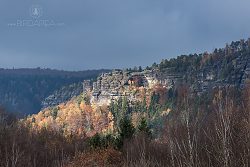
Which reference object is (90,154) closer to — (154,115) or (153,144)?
(153,144)

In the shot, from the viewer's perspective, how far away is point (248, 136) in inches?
381

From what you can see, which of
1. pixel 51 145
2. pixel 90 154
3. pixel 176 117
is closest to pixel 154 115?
pixel 51 145

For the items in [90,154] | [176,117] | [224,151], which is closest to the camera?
[224,151]

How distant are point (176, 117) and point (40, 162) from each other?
112 ft

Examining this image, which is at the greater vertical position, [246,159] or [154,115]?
[246,159]

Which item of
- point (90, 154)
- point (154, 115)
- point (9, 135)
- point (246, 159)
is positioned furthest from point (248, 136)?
point (154, 115)

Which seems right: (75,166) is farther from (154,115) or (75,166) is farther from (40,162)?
(154,115)

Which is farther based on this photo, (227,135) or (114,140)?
(114,140)

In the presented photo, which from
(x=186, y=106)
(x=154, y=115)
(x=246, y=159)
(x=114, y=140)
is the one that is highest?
(x=186, y=106)

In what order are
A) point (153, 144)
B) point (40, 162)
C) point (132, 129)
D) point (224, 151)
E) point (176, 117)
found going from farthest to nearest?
point (132, 129), point (153, 144), point (40, 162), point (176, 117), point (224, 151)

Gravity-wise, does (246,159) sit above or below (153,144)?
above

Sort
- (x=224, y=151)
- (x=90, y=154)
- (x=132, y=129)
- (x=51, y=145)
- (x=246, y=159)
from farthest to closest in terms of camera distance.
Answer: (x=51, y=145), (x=132, y=129), (x=90, y=154), (x=246, y=159), (x=224, y=151)

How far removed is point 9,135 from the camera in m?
52.6

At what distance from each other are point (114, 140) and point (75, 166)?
22569 mm
